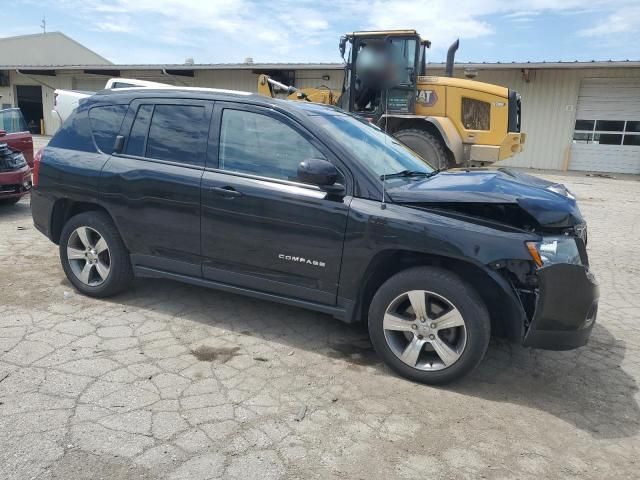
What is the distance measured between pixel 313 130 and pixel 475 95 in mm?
8205

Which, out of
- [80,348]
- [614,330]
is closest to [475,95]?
[614,330]

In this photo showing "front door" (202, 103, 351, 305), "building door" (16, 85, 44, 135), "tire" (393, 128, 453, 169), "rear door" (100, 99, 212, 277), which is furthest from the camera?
"building door" (16, 85, 44, 135)

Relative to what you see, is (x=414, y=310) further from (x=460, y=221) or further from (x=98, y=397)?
(x=98, y=397)

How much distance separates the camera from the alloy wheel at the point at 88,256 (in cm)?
436

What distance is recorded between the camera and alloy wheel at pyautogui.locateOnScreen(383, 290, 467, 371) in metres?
3.15

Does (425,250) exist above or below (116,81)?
below

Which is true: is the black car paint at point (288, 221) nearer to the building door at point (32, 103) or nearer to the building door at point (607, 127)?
the building door at point (607, 127)

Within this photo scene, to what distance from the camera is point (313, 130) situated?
11.7 ft

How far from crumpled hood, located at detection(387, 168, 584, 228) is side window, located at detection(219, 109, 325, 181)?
28.8 inches

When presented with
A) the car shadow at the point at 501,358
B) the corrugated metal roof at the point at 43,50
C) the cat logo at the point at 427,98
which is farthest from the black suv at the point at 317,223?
the corrugated metal roof at the point at 43,50

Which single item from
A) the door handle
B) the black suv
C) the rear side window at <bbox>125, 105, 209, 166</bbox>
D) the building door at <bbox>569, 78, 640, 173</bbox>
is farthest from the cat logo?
the building door at <bbox>569, 78, 640, 173</bbox>

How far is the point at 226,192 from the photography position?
369 centimetres

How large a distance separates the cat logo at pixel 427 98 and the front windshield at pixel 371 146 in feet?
22.5

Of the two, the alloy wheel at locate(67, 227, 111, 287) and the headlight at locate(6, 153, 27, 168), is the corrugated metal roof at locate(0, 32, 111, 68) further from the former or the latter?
the alloy wheel at locate(67, 227, 111, 287)
